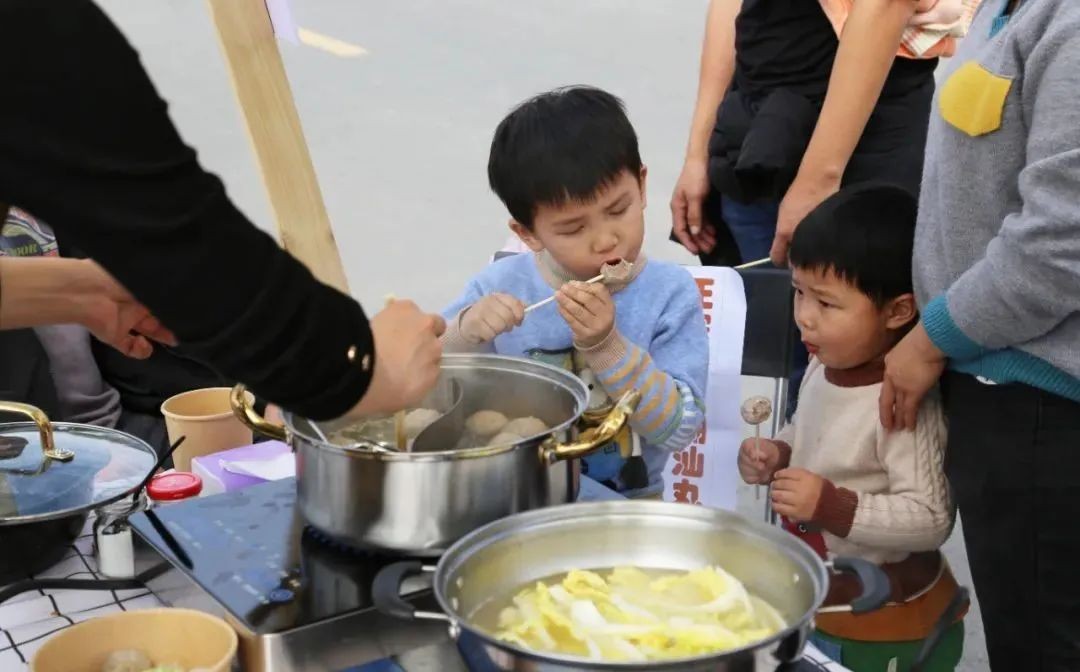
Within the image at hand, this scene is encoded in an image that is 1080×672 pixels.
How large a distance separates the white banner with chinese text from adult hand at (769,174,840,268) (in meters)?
0.13

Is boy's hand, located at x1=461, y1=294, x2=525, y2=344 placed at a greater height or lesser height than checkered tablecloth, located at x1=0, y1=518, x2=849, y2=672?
greater

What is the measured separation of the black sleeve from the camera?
0.89m

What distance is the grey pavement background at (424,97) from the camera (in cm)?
562

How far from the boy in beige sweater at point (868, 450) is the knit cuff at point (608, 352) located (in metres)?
0.38

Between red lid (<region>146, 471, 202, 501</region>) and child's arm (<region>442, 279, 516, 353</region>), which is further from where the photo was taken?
child's arm (<region>442, 279, 516, 353</region>)

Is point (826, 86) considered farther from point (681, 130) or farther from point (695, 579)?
point (681, 130)

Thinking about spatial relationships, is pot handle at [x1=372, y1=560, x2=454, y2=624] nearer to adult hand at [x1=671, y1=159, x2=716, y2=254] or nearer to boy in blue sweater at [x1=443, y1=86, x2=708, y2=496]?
boy in blue sweater at [x1=443, y1=86, x2=708, y2=496]

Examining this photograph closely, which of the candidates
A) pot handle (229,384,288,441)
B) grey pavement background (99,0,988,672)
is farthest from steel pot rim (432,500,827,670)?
grey pavement background (99,0,988,672)

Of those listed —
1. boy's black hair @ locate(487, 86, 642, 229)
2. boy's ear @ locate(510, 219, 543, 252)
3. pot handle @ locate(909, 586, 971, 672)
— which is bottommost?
pot handle @ locate(909, 586, 971, 672)

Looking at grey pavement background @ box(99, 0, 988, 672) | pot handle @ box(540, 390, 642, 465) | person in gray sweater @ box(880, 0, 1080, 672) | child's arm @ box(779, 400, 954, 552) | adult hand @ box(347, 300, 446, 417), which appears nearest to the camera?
adult hand @ box(347, 300, 446, 417)

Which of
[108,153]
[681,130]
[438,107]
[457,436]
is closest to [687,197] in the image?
[457,436]

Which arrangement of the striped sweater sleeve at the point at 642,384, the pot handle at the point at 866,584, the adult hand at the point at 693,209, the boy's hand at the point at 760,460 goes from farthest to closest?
the adult hand at the point at 693,209 < the boy's hand at the point at 760,460 < the striped sweater sleeve at the point at 642,384 < the pot handle at the point at 866,584

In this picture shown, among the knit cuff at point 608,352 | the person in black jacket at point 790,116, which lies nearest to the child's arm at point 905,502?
the knit cuff at point 608,352

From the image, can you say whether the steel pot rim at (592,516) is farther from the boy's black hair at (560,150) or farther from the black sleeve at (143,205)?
the boy's black hair at (560,150)
